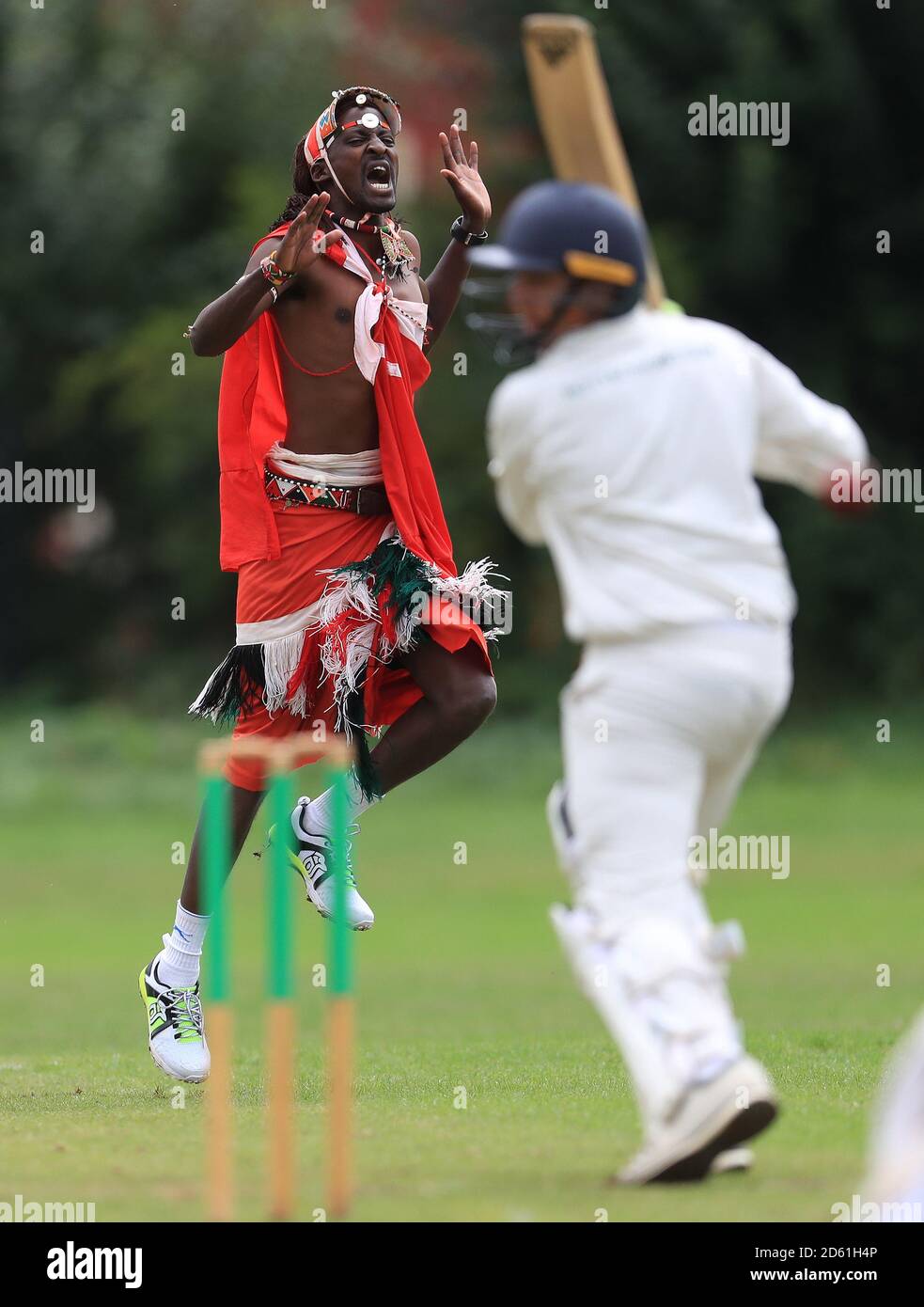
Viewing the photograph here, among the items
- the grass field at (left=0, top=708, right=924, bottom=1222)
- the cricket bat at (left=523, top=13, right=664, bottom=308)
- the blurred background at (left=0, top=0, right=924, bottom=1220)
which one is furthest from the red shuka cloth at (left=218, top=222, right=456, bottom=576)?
the blurred background at (left=0, top=0, right=924, bottom=1220)

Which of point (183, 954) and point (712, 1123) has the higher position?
point (183, 954)

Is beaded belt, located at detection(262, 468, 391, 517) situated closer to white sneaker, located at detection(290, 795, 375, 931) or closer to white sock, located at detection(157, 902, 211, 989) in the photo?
white sneaker, located at detection(290, 795, 375, 931)

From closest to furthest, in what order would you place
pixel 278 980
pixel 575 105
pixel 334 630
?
1. pixel 278 980
2. pixel 575 105
3. pixel 334 630

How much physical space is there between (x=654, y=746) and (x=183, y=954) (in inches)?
101

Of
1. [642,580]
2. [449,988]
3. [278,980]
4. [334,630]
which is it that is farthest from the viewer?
[449,988]

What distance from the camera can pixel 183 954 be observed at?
23.1 ft

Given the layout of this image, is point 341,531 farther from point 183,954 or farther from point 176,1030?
point 176,1030

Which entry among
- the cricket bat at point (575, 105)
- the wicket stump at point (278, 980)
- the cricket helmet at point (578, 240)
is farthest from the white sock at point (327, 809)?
the cricket helmet at point (578, 240)

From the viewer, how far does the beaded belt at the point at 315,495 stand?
720 cm

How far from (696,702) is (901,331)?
19030mm

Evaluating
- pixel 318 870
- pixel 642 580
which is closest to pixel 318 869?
pixel 318 870

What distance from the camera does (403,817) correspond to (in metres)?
20.1

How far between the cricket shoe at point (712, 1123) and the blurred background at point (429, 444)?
6.48 metres

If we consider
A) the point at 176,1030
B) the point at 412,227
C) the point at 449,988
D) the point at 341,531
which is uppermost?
the point at 412,227
